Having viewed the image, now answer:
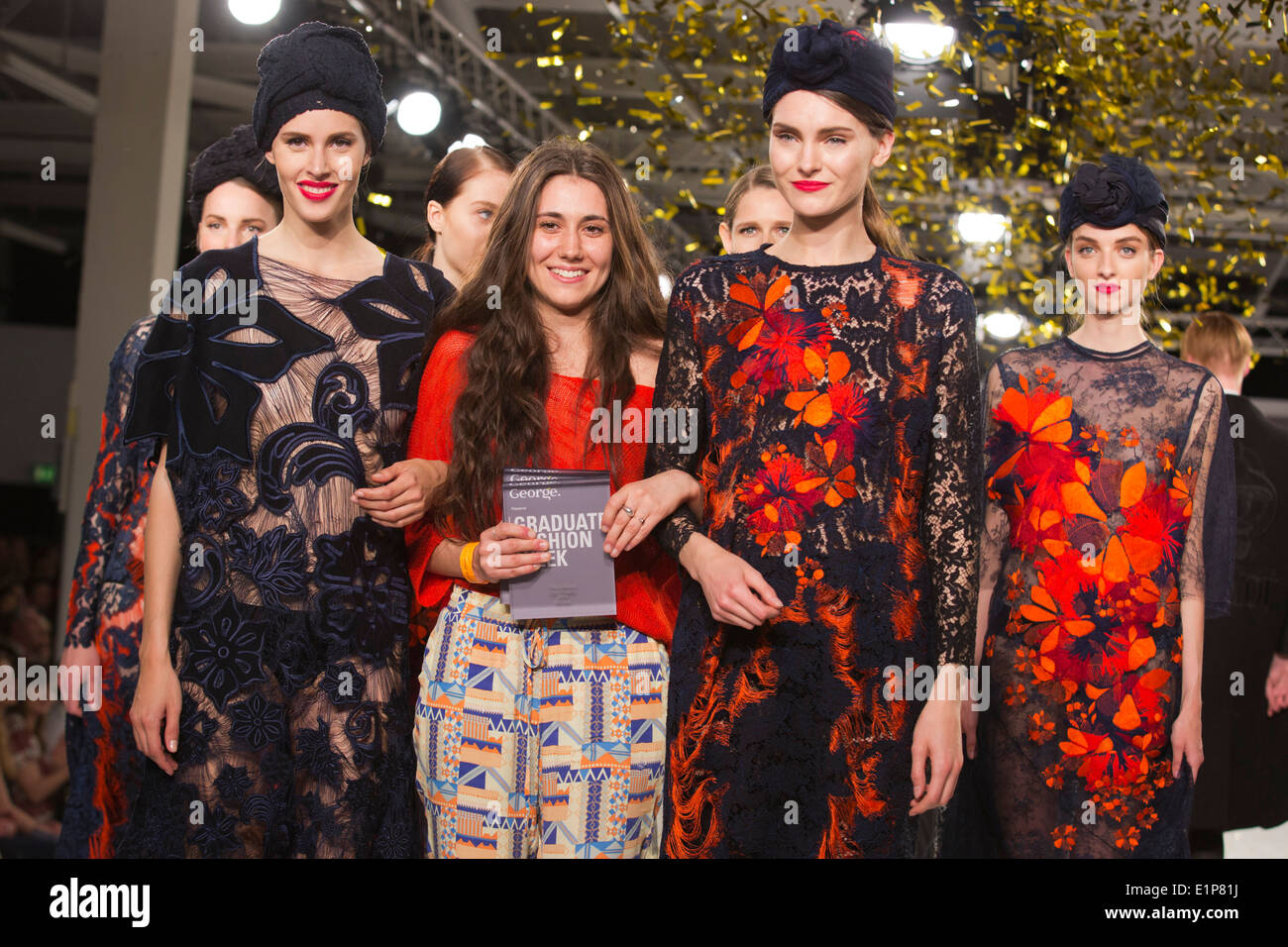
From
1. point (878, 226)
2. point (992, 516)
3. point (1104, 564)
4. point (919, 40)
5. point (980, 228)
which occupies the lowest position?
point (1104, 564)

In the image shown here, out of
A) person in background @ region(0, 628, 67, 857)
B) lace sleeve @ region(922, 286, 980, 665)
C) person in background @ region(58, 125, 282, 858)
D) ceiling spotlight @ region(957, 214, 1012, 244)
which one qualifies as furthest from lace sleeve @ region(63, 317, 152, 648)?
ceiling spotlight @ region(957, 214, 1012, 244)

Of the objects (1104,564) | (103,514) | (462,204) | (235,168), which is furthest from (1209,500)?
(103,514)

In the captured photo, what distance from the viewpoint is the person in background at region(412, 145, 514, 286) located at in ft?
10.1

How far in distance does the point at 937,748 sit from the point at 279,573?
3.41ft

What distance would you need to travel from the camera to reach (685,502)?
186 cm

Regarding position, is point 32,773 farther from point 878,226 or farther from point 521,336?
point 878,226

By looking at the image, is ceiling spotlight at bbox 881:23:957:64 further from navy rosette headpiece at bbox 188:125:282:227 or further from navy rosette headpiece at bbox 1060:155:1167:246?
navy rosette headpiece at bbox 188:125:282:227

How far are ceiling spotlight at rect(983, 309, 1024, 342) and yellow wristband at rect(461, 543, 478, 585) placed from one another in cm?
562

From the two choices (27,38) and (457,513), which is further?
(27,38)

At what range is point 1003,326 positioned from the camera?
7.45 meters
